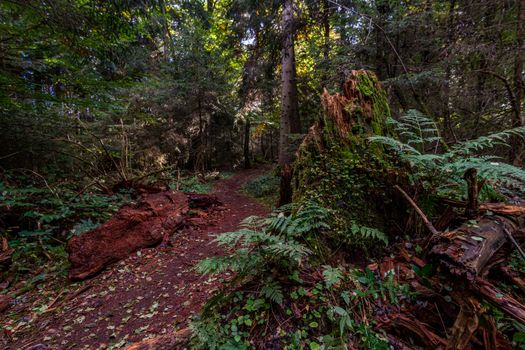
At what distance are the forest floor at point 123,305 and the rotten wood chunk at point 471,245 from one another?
5.90 ft

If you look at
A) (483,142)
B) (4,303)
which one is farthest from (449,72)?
(4,303)

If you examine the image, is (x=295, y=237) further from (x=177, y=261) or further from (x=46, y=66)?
(x=46, y=66)

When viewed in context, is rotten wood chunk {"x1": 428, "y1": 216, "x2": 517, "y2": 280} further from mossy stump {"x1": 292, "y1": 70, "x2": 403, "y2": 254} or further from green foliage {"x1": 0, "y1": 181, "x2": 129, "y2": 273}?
green foliage {"x1": 0, "y1": 181, "x2": 129, "y2": 273}

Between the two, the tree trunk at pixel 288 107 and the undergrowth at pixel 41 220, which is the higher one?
the tree trunk at pixel 288 107

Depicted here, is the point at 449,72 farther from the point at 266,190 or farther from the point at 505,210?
the point at 266,190

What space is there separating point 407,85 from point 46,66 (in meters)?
9.14

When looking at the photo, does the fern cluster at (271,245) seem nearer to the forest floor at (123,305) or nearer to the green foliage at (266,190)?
the forest floor at (123,305)

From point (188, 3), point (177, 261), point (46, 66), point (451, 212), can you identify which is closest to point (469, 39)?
point (451, 212)

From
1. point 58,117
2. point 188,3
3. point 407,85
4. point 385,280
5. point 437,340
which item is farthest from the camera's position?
point 188,3

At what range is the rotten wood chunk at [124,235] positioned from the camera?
155 inches

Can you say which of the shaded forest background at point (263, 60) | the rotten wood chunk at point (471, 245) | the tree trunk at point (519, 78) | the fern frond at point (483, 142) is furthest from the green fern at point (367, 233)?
the tree trunk at point (519, 78)

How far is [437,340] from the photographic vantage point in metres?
1.60

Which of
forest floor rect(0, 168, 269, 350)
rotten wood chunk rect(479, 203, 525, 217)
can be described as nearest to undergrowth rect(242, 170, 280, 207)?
forest floor rect(0, 168, 269, 350)

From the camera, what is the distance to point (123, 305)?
10.0 ft
